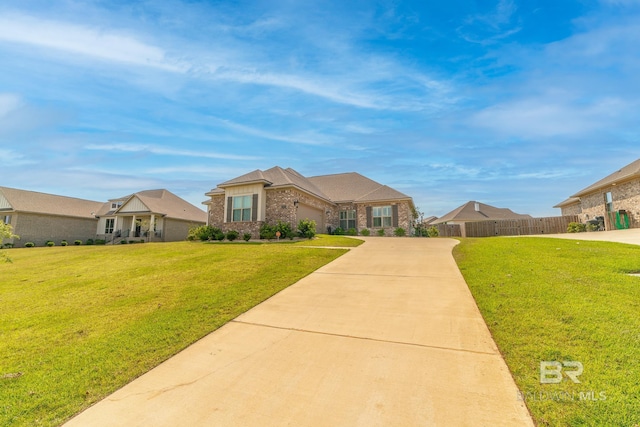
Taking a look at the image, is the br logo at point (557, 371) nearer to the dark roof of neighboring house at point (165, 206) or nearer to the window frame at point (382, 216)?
the window frame at point (382, 216)

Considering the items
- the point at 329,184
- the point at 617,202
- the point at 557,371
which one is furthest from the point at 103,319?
the point at 617,202

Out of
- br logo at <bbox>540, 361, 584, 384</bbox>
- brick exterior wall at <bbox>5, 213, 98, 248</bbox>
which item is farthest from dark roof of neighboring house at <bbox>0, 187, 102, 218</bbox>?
br logo at <bbox>540, 361, 584, 384</bbox>

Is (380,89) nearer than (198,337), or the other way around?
(198,337)

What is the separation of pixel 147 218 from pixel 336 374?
29.1 meters

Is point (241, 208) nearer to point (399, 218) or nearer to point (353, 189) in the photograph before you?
point (353, 189)

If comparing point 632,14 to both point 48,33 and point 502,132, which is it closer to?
point 502,132

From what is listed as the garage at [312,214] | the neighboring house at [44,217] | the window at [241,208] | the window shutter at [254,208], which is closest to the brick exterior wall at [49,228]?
the neighboring house at [44,217]

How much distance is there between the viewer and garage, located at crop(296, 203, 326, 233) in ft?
64.6

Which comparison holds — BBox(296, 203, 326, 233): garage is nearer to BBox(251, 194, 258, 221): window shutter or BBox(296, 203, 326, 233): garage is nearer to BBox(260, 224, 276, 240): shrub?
BBox(260, 224, 276, 240): shrub

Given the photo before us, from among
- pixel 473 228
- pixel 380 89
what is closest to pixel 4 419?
pixel 380 89

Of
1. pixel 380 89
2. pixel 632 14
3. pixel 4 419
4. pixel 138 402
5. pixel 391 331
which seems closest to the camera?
pixel 4 419

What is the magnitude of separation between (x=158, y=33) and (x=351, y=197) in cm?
1823

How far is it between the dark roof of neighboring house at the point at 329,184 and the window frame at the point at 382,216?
2.63ft

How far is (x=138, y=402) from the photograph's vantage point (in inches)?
112
